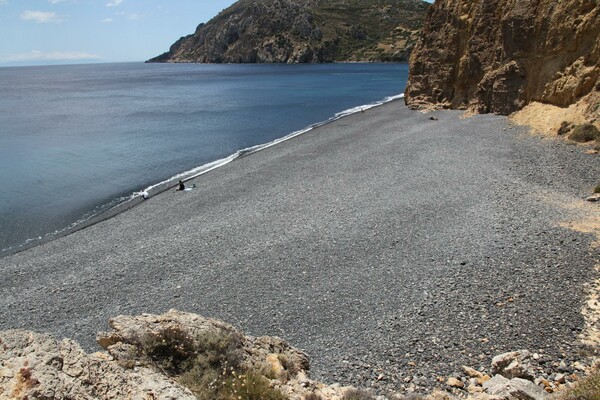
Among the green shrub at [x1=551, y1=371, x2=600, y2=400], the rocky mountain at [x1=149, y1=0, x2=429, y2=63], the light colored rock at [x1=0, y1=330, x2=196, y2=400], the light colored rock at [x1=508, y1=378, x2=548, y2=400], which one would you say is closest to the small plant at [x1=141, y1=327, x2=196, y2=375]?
the light colored rock at [x1=0, y1=330, x2=196, y2=400]

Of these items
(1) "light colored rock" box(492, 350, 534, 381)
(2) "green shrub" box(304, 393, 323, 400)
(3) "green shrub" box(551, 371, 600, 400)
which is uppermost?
(3) "green shrub" box(551, 371, 600, 400)

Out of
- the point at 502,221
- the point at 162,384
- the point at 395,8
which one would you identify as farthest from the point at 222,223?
the point at 395,8

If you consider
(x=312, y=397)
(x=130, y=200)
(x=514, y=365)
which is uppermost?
(x=312, y=397)

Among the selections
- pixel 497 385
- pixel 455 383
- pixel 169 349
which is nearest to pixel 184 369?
pixel 169 349

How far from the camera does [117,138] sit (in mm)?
43125

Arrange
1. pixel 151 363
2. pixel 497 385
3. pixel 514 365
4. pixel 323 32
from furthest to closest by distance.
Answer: pixel 323 32, pixel 514 365, pixel 497 385, pixel 151 363

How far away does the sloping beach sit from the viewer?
31.7 ft

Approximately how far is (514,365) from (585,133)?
19520 millimetres

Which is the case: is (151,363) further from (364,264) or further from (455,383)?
(364,264)

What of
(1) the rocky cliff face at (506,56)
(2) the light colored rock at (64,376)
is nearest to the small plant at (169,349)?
(2) the light colored rock at (64,376)

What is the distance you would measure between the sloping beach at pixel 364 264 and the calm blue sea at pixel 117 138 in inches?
189

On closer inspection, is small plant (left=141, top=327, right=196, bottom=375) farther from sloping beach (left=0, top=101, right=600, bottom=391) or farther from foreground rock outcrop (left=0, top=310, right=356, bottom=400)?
sloping beach (left=0, top=101, right=600, bottom=391)

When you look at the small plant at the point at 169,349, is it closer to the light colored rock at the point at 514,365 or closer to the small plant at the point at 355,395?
the small plant at the point at 355,395

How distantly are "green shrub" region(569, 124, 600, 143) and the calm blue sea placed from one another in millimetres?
23484
